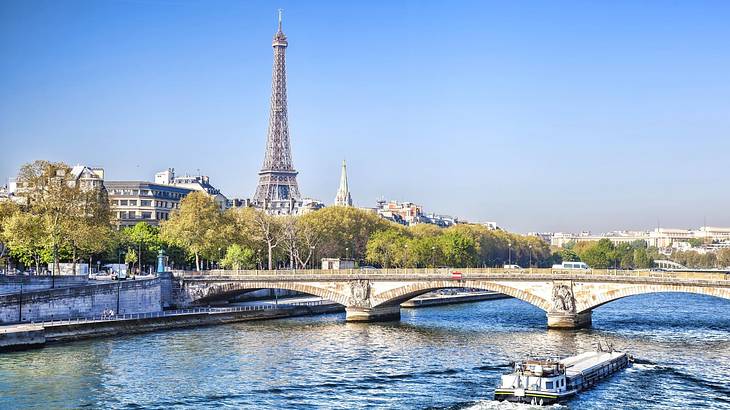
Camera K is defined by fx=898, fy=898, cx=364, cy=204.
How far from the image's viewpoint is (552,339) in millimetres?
65312

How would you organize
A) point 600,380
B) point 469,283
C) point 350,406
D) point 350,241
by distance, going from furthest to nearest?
point 350,241, point 469,283, point 600,380, point 350,406

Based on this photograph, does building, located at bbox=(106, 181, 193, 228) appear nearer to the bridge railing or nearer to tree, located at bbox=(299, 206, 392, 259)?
tree, located at bbox=(299, 206, 392, 259)

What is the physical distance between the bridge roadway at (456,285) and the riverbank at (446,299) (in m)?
15.8

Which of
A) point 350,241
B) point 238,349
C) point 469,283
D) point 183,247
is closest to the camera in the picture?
point 238,349

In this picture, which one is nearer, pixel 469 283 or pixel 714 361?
pixel 714 361

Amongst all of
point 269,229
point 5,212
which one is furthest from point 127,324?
point 269,229

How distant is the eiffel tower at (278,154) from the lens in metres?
188

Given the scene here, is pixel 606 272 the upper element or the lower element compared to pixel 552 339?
upper

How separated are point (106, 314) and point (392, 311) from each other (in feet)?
87.1

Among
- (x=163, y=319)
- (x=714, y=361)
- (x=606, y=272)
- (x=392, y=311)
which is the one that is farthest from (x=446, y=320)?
(x=714, y=361)

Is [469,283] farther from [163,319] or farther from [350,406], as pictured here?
[350,406]

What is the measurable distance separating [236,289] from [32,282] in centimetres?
2029

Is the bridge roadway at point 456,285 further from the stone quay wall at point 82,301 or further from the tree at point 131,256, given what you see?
the tree at point 131,256

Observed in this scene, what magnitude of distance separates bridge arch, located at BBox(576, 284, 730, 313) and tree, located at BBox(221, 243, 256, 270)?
1782 inches
